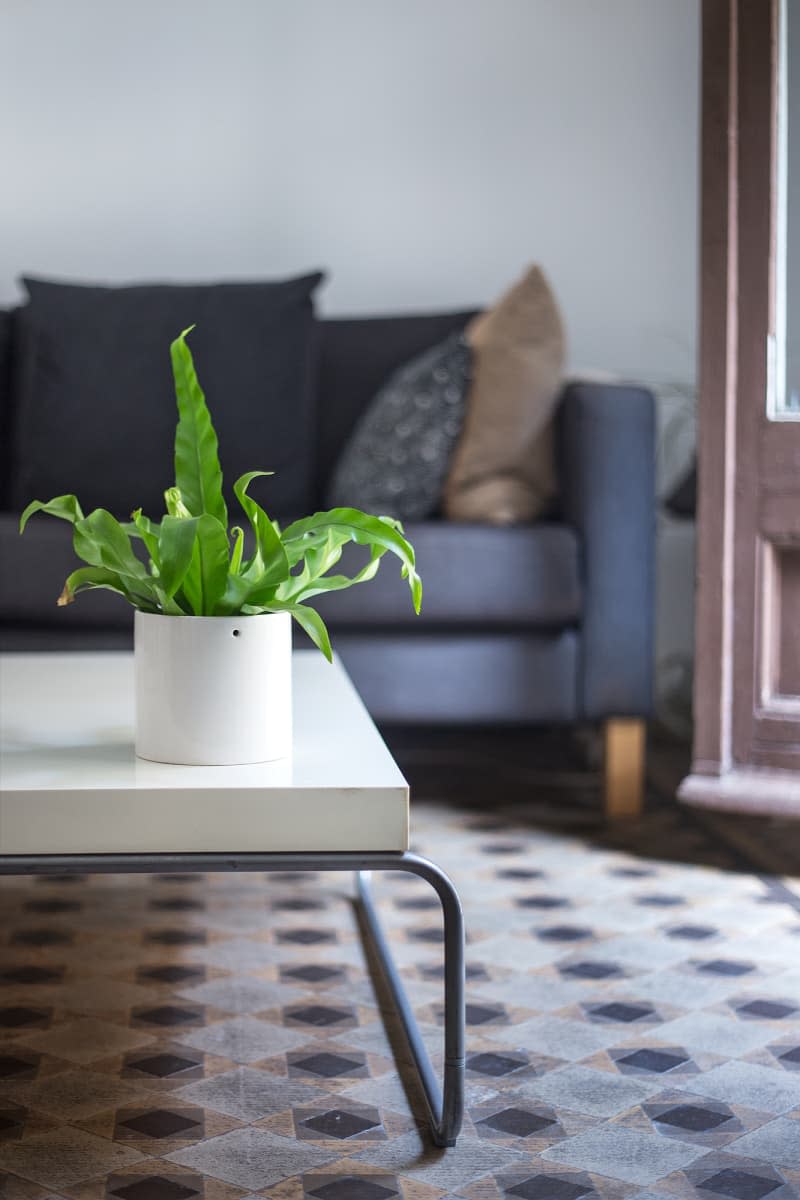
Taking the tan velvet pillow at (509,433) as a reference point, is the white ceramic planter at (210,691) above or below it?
below

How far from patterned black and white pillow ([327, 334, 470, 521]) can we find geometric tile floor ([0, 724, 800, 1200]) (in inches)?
29.5

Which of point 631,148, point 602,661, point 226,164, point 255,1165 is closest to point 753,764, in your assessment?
point 602,661

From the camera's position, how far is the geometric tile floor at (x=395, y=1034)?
1252 millimetres

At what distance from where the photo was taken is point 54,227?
12.1 feet

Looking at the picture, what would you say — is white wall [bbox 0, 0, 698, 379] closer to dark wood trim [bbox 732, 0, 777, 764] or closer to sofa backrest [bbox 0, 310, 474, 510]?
sofa backrest [bbox 0, 310, 474, 510]

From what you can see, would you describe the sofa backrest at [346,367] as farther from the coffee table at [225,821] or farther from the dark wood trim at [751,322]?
the coffee table at [225,821]

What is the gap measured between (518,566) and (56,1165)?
5.15ft

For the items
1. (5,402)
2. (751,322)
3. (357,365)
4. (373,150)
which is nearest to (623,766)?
(751,322)

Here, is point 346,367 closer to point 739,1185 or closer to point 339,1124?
point 339,1124

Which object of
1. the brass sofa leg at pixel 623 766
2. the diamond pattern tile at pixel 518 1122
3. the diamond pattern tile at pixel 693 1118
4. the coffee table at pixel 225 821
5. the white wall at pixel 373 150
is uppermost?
the white wall at pixel 373 150

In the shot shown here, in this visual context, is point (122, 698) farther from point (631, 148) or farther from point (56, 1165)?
point (631, 148)

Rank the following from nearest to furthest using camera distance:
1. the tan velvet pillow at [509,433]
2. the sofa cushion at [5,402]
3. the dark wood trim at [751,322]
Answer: the dark wood trim at [751,322] → the tan velvet pillow at [509,433] → the sofa cushion at [5,402]

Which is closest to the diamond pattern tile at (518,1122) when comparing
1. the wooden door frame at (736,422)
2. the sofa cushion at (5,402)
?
the wooden door frame at (736,422)

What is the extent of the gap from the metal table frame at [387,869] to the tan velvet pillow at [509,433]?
1.57m
